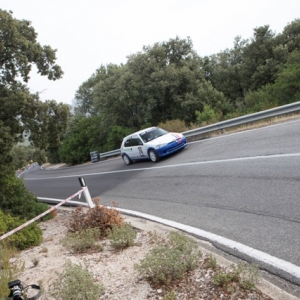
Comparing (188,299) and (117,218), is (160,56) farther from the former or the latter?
(188,299)

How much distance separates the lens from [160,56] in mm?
36656

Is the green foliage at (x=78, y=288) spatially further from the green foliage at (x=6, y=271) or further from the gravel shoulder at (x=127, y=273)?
the green foliage at (x=6, y=271)

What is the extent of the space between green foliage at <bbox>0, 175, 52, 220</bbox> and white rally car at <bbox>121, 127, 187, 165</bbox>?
6.10 m

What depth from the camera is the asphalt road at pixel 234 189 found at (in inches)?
220

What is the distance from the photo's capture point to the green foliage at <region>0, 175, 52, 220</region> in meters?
10.1

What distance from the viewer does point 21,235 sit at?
7.26 meters

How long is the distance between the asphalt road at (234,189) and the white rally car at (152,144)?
553 mm

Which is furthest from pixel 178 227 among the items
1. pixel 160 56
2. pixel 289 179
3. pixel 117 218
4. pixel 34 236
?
pixel 160 56

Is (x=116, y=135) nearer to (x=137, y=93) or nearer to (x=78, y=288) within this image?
(x=137, y=93)

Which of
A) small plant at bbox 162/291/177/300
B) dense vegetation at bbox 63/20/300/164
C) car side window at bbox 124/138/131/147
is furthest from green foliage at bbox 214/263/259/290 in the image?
dense vegetation at bbox 63/20/300/164

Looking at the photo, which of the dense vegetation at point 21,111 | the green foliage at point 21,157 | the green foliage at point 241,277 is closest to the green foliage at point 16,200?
the dense vegetation at point 21,111

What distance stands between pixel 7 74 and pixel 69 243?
9.69 metres

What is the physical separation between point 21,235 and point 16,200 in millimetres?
3268

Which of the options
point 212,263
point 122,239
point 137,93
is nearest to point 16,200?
point 122,239
